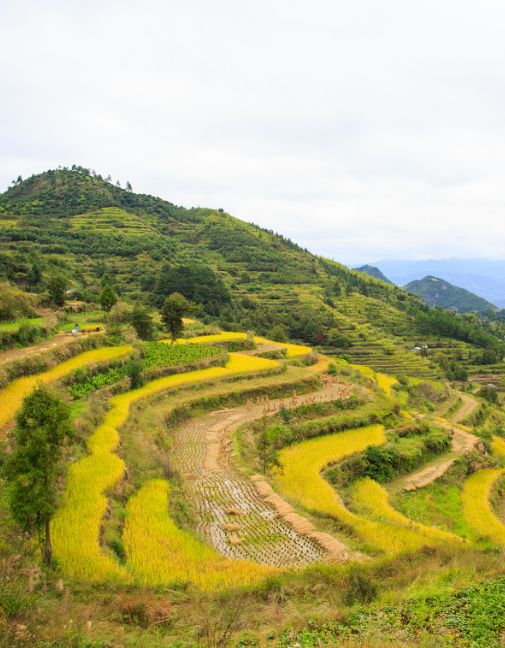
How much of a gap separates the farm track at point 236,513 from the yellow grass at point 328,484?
89 cm

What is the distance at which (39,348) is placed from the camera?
808 inches

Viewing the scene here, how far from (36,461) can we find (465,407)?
1791 inches

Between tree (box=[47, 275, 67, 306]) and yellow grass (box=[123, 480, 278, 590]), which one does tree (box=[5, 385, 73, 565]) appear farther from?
tree (box=[47, 275, 67, 306])

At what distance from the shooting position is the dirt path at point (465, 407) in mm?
41562

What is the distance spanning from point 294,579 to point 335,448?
1059cm

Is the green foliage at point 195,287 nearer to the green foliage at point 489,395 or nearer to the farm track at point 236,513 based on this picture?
the green foliage at point 489,395

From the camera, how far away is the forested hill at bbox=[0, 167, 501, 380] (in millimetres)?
57844

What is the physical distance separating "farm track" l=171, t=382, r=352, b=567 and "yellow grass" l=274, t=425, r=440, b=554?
0.89 m

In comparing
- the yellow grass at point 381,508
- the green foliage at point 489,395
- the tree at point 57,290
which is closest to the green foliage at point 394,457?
the yellow grass at point 381,508

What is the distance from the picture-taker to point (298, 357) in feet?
112

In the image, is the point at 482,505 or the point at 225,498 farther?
the point at 482,505

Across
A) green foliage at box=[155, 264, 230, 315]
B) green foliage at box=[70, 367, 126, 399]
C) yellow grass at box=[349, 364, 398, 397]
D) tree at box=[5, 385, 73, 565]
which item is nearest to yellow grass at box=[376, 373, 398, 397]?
yellow grass at box=[349, 364, 398, 397]

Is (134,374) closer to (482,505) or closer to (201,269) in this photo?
(482,505)

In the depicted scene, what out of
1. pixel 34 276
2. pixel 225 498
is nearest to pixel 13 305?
pixel 34 276
